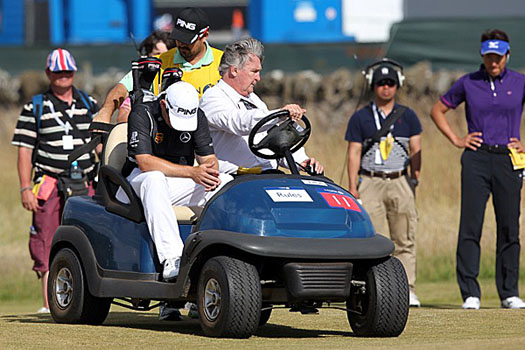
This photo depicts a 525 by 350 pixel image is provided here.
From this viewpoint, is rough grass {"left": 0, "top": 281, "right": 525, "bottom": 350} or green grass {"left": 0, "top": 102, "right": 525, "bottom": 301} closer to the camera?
rough grass {"left": 0, "top": 281, "right": 525, "bottom": 350}

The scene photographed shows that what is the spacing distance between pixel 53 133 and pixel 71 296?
2.54m

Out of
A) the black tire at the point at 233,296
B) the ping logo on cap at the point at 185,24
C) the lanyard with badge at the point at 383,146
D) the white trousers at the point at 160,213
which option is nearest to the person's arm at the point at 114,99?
the ping logo on cap at the point at 185,24

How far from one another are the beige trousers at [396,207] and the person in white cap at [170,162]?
3.58 metres

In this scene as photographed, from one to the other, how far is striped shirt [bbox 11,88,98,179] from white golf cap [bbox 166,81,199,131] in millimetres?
3115

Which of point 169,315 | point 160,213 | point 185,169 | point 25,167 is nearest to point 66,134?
point 25,167

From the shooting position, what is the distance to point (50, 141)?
36.7ft

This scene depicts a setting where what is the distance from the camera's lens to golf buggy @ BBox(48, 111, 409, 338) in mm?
7480

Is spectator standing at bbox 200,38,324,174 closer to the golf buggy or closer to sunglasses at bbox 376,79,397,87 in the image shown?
the golf buggy

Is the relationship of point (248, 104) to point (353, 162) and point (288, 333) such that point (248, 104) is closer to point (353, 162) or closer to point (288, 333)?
point (288, 333)

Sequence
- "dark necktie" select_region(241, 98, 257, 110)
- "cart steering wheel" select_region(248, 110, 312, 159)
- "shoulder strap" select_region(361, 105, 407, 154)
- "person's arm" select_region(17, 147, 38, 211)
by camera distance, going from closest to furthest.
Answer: "cart steering wheel" select_region(248, 110, 312, 159) → "dark necktie" select_region(241, 98, 257, 110) → "person's arm" select_region(17, 147, 38, 211) → "shoulder strap" select_region(361, 105, 407, 154)

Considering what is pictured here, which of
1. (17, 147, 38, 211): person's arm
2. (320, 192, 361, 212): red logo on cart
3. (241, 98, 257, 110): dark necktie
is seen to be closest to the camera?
(320, 192, 361, 212): red logo on cart

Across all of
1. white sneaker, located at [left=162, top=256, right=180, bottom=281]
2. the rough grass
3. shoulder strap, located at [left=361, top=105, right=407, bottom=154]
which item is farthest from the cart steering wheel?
shoulder strap, located at [left=361, top=105, right=407, bottom=154]

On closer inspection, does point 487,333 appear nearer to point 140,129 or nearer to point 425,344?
point 425,344

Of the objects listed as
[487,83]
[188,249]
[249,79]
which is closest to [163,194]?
[188,249]
